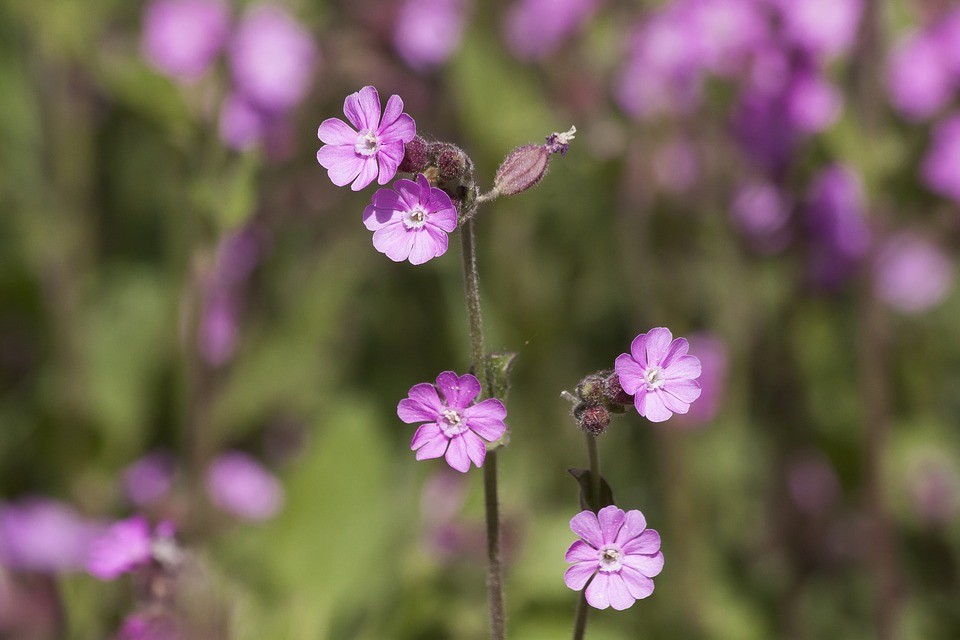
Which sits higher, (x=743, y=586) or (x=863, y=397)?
(x=863, y=397)

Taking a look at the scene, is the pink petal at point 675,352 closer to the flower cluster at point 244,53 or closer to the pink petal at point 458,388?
the pink petal at point 458,388

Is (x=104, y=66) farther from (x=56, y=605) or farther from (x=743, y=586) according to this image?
(x=743, y=586)

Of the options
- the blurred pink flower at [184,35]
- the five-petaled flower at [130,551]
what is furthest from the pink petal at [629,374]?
the blurred pink flower at [184,35]

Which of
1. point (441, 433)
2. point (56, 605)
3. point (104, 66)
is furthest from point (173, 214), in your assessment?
point (441, 433)

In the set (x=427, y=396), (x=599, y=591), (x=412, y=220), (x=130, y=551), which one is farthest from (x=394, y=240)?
(x=130, y=551)

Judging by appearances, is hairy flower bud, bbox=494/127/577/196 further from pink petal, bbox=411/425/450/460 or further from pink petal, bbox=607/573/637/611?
pink petal, bbox=607/573/637/611

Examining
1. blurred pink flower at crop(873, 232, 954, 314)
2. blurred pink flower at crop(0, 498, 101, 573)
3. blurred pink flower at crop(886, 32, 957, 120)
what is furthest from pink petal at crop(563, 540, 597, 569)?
blurred pink flower at crop(873, 232, 954, 314)

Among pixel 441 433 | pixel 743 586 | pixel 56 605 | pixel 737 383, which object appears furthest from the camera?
pixel 737 383

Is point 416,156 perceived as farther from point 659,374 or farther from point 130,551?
point 130,551
